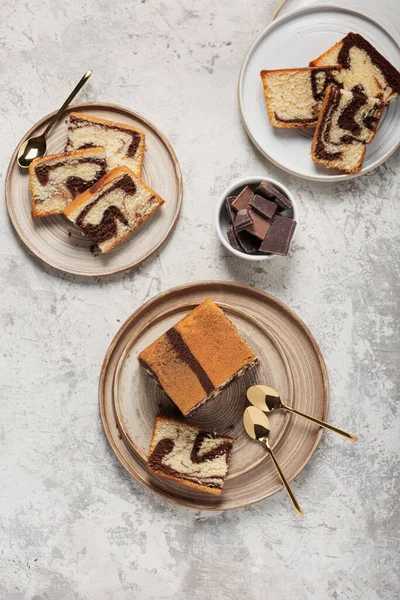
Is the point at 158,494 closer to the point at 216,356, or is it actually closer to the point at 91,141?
the point at 216,356

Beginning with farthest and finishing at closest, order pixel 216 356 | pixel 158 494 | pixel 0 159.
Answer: pixel 0 159
pixel 158 494
pixel 216 356

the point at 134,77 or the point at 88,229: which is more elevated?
the point at 134,77

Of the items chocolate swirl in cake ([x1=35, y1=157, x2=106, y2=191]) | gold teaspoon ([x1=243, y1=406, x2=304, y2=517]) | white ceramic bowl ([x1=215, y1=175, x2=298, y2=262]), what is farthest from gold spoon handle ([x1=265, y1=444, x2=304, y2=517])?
chocolate swirl in cake ([x1=35, y1=157, x2=106, y2=191])

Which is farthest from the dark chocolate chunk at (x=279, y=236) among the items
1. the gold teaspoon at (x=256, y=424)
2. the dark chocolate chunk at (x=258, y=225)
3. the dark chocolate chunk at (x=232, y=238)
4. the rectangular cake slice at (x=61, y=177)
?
the rectangular cake slice at (x=61, y=177)

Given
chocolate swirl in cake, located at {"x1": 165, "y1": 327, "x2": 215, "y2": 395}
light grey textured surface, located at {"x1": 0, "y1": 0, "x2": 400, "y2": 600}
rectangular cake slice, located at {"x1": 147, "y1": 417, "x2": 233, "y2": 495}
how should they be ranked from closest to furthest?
1. chocolate swirl in cake, located at {"x1": 165, "y1": 327, "x2": 215, "y2": 395}
2. rectangular cake slice, located at {"x1": 147, "y1": 417, "x2": 233, "y2": 495}
3. light grey textured surface, located at {"x1": 0, "y1": 0, "x2": 400, "y2": 600}

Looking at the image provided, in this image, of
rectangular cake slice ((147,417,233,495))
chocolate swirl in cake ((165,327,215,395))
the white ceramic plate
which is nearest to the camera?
chocolate swirl in cake ((165,327,215,395))

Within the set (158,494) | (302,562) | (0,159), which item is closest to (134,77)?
(0,159)

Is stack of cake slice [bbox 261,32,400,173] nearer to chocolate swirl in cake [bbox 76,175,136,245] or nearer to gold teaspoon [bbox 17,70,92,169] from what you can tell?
chocolate swirl in cake [bbox 76,175,136,245]

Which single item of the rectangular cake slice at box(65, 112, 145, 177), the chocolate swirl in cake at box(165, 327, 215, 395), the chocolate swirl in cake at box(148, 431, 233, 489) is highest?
the rectangular cake slice at box(65, 112, 145, 177)
